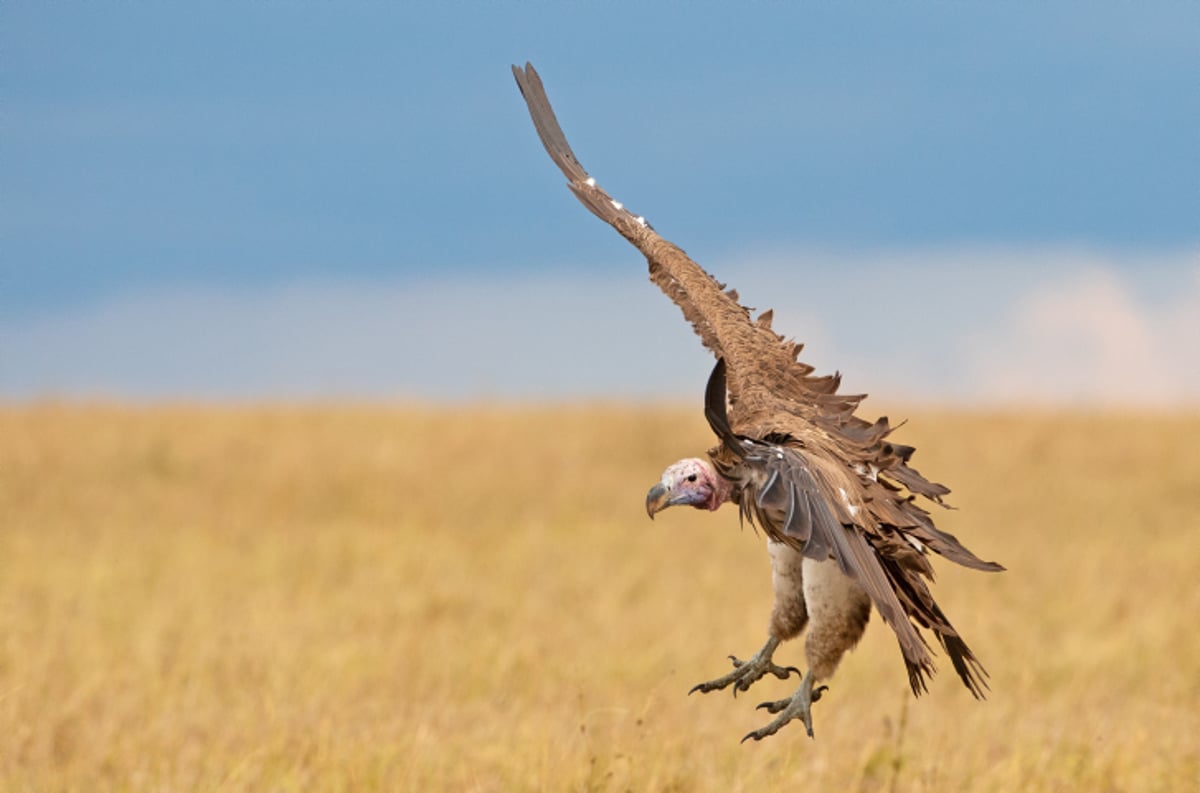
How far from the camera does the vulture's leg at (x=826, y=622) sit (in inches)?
203

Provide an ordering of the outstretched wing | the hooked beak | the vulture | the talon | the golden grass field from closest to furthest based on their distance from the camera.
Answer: the vulture
the hooked beak
the talon
the outstretched wing
the golden grass field

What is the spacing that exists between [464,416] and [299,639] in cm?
1232

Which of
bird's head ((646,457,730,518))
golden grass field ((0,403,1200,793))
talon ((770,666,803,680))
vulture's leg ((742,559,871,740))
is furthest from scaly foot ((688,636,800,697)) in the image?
golden grass field ((0,403,1200,793))

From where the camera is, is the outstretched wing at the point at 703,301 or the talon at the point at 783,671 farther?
the outstretched wing at the point at 703,301

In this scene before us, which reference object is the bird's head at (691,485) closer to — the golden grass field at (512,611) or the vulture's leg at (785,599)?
the vulture's leg at (785,599)

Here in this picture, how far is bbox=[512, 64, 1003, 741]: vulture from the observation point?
4707 millimetres

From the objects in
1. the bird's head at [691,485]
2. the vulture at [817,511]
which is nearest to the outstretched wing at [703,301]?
the vulture at [817,511]

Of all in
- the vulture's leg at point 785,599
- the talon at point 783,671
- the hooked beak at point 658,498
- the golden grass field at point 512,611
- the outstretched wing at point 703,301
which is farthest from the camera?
the golden grass field at point 512,611

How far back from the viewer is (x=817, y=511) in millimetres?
4723

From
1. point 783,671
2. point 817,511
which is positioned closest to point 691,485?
point 817,511

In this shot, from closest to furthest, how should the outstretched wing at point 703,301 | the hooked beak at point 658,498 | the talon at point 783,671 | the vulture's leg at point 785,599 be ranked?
the hooked beak at point 658,498, the vulture's leg at point 785,599, the talon at point 783,671, the outstretched wing at point 703,301

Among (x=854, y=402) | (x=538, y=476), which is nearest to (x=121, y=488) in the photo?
(x=538, y=476)

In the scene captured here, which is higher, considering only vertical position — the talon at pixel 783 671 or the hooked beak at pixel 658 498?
the hooked beak at pixel 658 498

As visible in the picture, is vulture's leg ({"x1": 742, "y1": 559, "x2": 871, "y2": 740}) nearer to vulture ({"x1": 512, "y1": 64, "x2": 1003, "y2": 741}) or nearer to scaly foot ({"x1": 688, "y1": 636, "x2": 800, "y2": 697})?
vulture ({"x1": 512, "y1": 64, "x2": 1003, "y2": 741})
